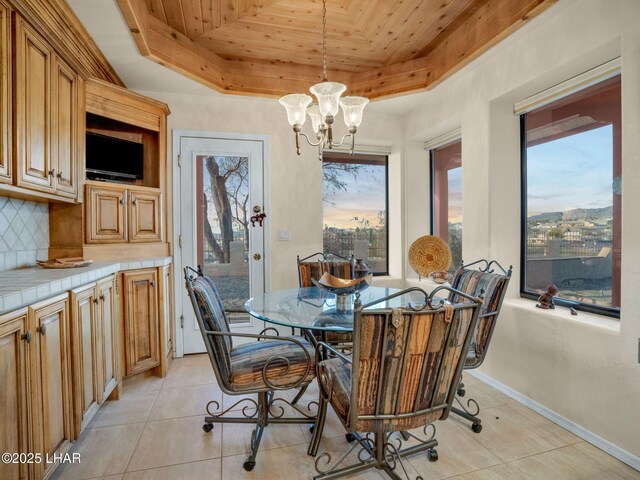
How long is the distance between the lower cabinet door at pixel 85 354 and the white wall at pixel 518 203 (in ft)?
8.69

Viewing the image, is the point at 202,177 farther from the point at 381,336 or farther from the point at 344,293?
the point at 381,336

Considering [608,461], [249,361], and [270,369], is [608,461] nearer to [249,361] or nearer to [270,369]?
[270,369]

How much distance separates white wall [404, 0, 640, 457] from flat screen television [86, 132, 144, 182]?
2.66 metres

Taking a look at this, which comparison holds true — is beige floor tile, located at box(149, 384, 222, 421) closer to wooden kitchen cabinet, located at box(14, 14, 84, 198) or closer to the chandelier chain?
wooden kitchen cabinet, located at box(14, 14, 84, 198)

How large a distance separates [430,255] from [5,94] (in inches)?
123

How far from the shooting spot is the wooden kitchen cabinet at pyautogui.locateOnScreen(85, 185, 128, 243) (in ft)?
8.32

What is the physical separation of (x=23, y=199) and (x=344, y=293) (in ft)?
6.84

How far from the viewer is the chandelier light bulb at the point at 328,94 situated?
78.7 inches

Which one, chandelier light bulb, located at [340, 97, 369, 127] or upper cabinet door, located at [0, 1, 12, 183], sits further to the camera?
chandelier light bulb, located at [340, 97, 369, 127]

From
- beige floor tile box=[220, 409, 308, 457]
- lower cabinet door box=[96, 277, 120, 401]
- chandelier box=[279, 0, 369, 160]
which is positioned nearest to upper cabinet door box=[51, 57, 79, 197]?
lower cabinet door box=[96, 277, 120, 401]

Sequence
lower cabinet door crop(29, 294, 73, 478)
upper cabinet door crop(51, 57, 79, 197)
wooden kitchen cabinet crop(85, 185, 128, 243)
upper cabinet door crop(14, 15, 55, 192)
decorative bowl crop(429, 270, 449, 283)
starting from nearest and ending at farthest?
lower cabinet door crop(29, 294, 73, 478)
upper cabinet door crop(14, 15, 55, 192)
upper cabinet door crop(51, 57, 79, 197)
wooden kitchen cabinet crop(85, 185, 128, 243)
decorative bowl crop(429, 270, 449, 283)

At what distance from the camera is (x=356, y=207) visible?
161 inches

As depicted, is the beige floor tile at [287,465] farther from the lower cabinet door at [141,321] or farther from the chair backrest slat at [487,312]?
the lower cabinet door at [141,321]

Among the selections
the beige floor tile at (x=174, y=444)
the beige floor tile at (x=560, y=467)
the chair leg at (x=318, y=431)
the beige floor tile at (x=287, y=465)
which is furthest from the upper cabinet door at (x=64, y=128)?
the beige floor tile at (x=560, y=467)
